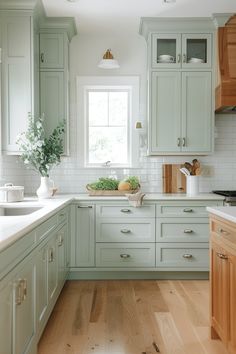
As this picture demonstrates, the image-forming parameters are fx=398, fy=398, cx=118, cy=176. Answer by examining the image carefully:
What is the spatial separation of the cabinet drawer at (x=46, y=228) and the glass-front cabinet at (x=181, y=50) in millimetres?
2211

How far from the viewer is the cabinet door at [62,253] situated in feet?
10.9

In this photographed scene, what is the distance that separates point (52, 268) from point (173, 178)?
84.4 inches

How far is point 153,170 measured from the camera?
4.69 meters

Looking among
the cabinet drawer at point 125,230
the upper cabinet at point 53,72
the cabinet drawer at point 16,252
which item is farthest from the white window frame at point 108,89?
the cabinet drawer at point 16,252

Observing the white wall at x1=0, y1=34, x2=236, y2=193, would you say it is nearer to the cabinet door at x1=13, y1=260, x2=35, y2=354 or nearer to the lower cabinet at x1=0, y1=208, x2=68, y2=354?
the lower cabinet at x1=0, y1=208, x2=68, y2=354

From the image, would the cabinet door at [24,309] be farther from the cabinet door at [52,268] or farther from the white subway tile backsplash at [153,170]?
the white subway tile backsplash at [153,170]

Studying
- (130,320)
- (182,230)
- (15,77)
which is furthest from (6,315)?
(15,77)

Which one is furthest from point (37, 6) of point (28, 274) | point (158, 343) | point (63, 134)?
point (158, 343)

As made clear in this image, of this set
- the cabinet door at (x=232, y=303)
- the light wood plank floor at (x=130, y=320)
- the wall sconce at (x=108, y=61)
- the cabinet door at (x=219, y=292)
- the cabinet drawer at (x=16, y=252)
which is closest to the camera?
the cabinet drawer at (x=16, y=252)

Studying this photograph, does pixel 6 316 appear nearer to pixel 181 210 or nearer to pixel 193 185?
pixel 181 210

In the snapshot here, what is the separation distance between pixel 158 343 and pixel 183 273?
162cm

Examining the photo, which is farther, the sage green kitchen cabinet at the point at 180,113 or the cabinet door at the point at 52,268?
the sage green kitchen cabinet at the point at 180,113

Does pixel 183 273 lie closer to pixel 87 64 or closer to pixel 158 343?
pixel 158 343

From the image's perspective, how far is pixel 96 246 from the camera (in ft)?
13.5
